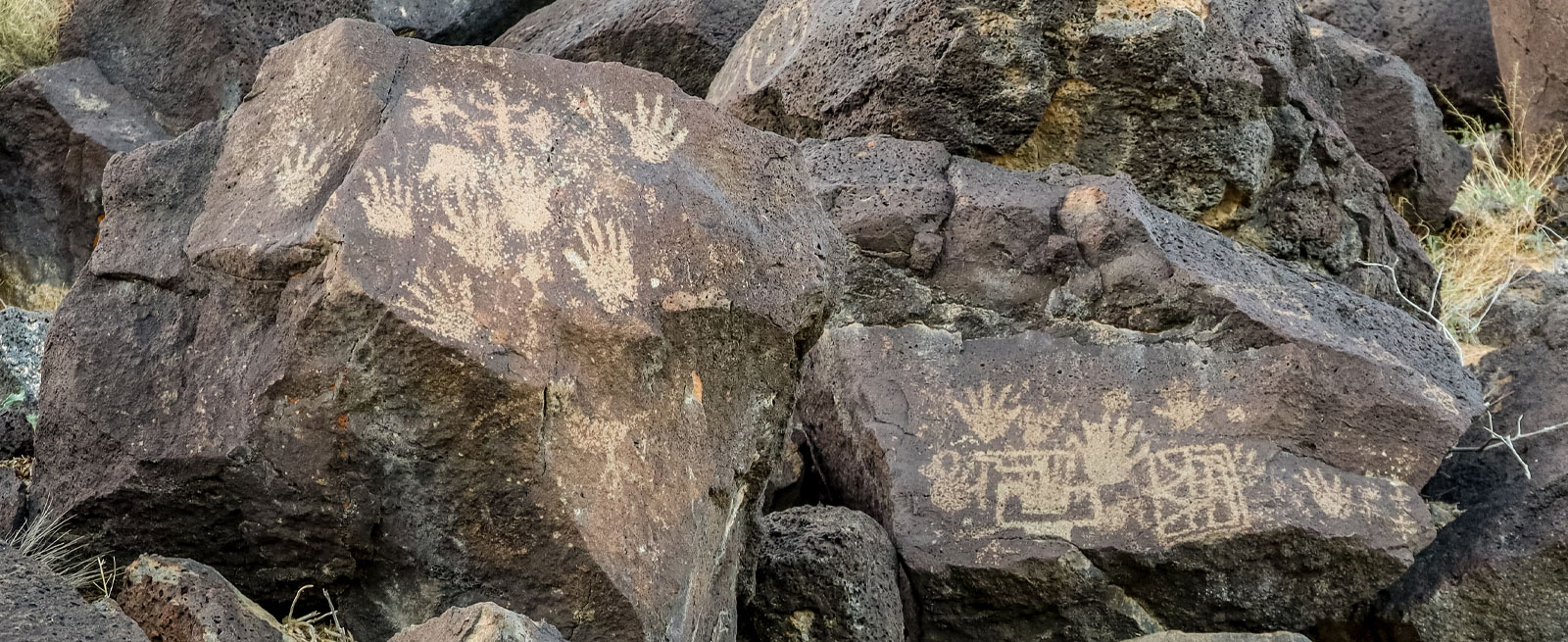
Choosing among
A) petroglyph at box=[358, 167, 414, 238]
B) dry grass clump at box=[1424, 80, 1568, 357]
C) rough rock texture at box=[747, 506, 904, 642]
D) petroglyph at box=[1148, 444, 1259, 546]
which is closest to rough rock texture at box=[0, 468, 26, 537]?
petroglyph at box=[358, 167, 414, 238]

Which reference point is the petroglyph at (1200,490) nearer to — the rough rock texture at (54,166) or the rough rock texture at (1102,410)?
the rough rock texture at (1102,410)

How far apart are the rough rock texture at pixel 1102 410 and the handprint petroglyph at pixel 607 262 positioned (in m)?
1.11

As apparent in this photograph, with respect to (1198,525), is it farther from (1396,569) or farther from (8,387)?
(8,387)

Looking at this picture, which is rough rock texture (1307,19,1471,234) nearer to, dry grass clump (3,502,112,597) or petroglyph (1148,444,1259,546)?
petroglyph (1148,444,1259,546)

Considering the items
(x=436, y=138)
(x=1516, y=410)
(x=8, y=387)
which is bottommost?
(x=1516, y=410)

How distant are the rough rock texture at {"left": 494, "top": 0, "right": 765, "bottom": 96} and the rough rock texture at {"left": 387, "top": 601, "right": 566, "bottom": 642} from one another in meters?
3.30

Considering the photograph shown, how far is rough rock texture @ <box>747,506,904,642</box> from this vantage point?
3201 mm

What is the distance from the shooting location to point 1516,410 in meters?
3.97

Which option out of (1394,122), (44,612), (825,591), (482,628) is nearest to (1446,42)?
(1394,122)

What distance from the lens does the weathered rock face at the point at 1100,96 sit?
166 inches

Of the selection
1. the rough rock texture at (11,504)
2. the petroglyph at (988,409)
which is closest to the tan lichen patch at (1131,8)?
the petroglyph at (988,409)

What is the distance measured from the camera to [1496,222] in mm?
6465

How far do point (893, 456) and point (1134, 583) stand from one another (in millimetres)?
574

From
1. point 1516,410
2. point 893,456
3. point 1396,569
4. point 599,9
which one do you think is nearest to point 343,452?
point 893,456
